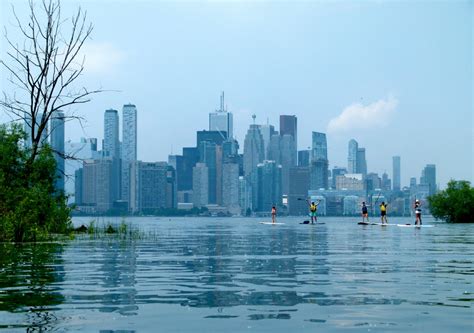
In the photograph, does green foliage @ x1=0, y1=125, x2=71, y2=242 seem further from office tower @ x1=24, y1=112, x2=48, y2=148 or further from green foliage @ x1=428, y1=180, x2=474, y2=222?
green foliage @ x1=428, y1=180, x2=474, y2=222

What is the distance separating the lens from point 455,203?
110m

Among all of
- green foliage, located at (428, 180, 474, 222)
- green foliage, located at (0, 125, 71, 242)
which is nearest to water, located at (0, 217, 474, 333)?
green foliage, located at (0, 125, 71, 242)

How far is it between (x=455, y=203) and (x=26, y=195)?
7951 cm

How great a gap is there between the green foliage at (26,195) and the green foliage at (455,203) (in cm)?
7177

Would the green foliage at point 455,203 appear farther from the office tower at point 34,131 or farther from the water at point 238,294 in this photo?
the water at point 238,294

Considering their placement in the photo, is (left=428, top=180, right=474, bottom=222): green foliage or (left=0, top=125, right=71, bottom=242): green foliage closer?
(left=0, top=125, right=71, bottom=242): green foliage

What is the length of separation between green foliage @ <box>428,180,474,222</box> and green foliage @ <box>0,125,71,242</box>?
7177 centimetres

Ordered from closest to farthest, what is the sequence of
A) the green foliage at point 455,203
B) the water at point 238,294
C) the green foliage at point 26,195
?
1. the water at point 238,294
2. the green foliage at point 26,195
3. the green foliage at point 455,203

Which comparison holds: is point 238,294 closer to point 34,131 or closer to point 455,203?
point 34,131

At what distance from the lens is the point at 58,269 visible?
79.0 feet

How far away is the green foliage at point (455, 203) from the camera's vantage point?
4318 inches

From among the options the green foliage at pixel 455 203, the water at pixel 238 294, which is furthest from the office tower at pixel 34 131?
the green foliage at pixel 455 203

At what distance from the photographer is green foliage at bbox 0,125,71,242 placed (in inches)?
1656

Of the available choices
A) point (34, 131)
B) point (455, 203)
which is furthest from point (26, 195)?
point (455, 203)
